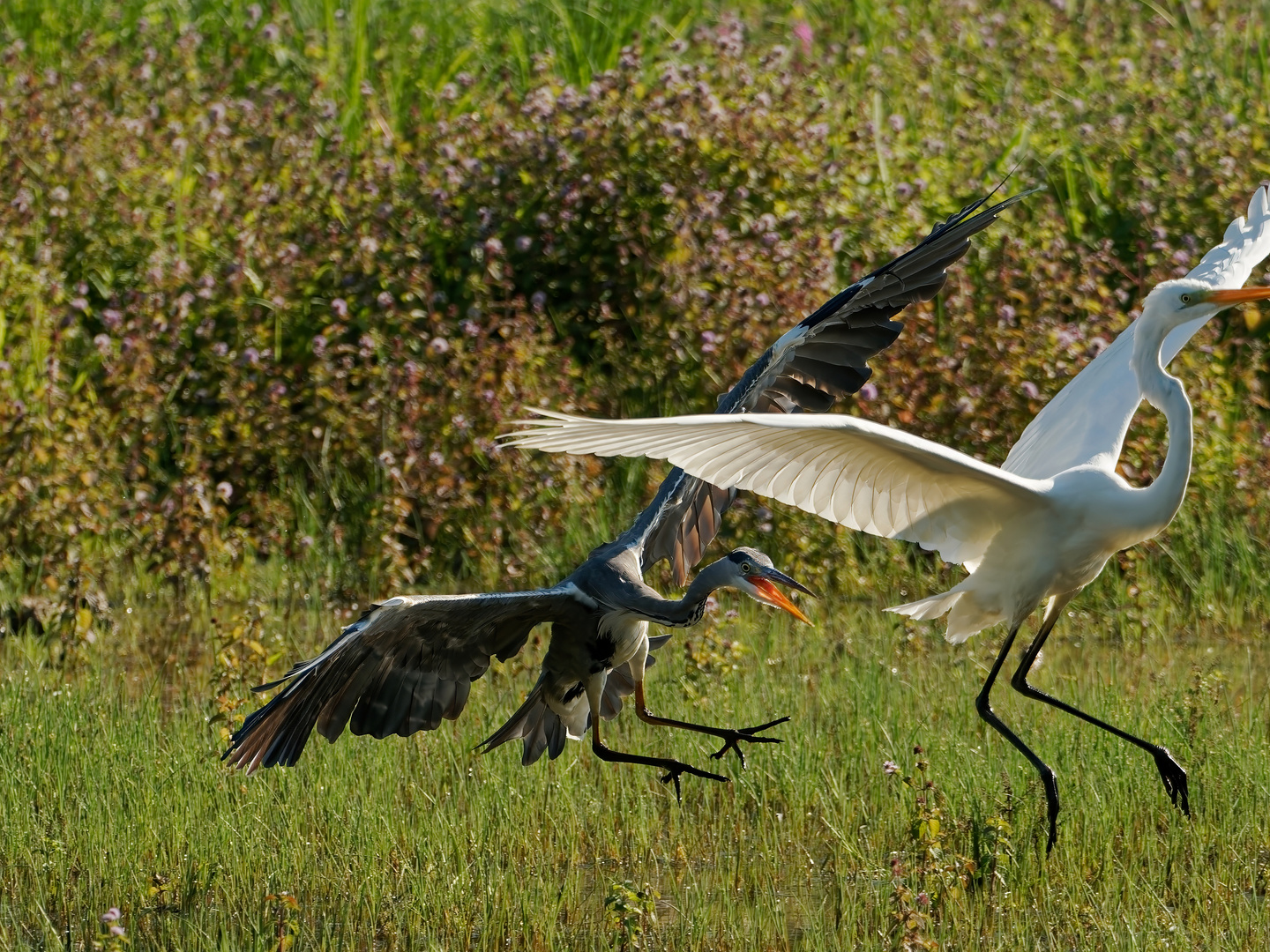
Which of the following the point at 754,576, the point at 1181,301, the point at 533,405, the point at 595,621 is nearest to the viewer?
the point at 754,576

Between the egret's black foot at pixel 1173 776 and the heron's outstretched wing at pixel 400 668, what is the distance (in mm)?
1695

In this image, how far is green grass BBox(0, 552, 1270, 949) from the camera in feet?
14.1

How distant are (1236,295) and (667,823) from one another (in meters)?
2.29

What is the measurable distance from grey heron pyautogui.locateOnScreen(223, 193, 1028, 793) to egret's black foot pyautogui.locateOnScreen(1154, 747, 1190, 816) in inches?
43.6

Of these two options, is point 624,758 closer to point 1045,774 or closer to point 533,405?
point 1045,774

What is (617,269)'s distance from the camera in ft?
25.7

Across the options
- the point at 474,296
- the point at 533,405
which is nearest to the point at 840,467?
the point at 533,405

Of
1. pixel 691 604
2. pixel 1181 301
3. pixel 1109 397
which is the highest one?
pixel 1181 301

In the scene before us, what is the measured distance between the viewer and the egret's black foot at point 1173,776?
4621 millimetres

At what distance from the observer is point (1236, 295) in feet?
14.9

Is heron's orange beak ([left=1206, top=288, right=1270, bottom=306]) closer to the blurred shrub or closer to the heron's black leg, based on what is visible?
the heron's black leg

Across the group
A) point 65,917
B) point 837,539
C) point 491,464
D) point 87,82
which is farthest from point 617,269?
point 65,917

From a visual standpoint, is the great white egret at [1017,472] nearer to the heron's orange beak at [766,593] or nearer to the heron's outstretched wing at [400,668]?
the heron's orange beak at [766,593]

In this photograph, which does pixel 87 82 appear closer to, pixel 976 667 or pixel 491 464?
pixel 491 464
